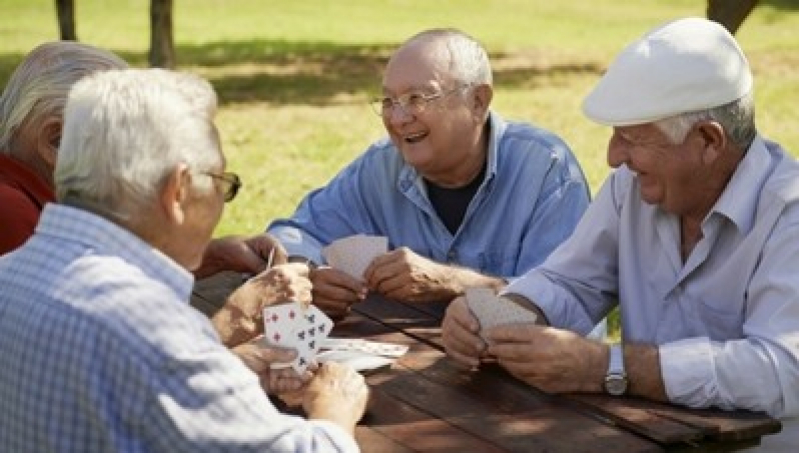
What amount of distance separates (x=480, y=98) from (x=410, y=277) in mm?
710

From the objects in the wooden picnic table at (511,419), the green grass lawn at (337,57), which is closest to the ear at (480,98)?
the wooden picnic table at (511,419)

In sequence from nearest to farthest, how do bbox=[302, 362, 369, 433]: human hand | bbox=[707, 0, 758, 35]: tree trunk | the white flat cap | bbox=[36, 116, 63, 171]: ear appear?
bbox=[302, 362, 369, 433]: human hand < the white flat cap < bbox=[36, 116, 63, 171]: ear < bbox=[707, 0, 758, 35]: tree trunk

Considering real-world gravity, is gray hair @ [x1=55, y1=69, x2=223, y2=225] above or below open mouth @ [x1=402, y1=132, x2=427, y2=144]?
above

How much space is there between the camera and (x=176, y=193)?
2.51 metres

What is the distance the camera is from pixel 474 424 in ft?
10.1

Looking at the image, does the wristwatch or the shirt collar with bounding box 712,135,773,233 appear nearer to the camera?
the wristwatch

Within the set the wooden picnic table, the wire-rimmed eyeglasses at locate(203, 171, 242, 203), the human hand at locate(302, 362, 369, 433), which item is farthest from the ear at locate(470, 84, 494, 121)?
the wire-rimmed eyeglasses at locate(203, 171, 242, 203)

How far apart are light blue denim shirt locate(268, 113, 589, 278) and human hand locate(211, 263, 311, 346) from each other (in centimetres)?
84

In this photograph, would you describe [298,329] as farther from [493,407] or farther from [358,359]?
[493,407]

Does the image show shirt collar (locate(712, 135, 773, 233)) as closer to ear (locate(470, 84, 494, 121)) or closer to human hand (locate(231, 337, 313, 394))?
human hand (locate(231, 337, 313, 394))

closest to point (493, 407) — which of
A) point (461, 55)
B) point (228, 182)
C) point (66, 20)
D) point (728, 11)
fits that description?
point (228, 182)

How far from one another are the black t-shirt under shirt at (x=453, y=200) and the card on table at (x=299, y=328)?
1446 millimetres

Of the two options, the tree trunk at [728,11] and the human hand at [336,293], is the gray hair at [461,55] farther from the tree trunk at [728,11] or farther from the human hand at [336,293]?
the tree trunk at [728,11]

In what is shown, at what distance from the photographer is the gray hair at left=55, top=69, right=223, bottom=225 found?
2457mm
